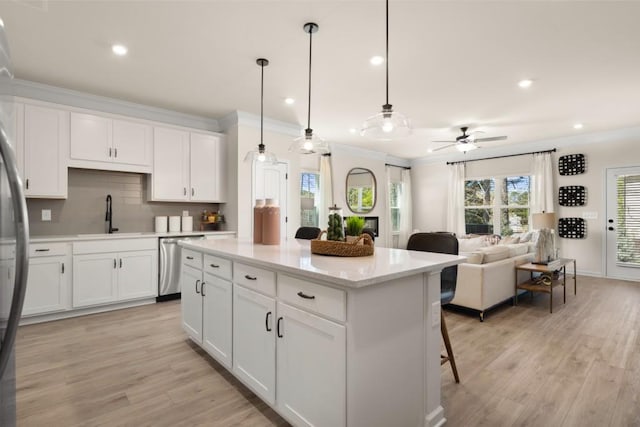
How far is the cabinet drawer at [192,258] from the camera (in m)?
2.64

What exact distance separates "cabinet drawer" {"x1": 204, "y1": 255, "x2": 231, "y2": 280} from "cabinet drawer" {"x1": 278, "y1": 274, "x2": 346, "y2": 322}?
2.10 feet

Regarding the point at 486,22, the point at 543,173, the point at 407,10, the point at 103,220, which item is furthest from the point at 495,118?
the point at 103,220

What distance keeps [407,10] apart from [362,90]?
58.5 inches

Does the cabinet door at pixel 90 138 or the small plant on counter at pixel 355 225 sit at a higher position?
the cabinet door at pixel 90 138

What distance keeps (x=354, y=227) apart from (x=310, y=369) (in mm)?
865

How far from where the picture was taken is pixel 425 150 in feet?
24.0

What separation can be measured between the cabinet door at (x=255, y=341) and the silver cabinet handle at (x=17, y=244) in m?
1.11

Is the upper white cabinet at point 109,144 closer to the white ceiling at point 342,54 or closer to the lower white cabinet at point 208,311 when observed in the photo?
the white ceiling at point 342,54

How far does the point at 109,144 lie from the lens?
154 inches

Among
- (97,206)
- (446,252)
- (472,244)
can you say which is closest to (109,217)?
(97,206)

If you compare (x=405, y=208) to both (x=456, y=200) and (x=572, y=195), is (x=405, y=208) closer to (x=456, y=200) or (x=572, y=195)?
(x=456, y=200)

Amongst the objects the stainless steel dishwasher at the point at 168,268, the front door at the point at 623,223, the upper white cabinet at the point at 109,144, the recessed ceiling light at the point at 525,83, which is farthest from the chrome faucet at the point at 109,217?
the front door at the point at 623,223

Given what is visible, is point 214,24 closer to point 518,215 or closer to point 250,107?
point 250,107

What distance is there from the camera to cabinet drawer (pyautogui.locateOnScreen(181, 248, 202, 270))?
264 centimetres
